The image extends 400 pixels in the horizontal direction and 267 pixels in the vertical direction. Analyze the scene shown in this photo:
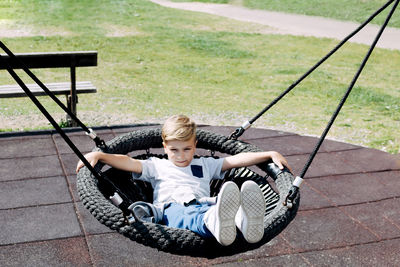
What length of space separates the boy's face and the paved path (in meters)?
9.85

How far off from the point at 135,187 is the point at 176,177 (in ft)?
0.99

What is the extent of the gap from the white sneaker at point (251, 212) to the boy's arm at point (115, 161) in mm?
841

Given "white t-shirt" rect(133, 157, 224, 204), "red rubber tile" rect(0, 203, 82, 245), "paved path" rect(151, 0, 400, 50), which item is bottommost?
"paved path" rect(151, 0, 400, 50)

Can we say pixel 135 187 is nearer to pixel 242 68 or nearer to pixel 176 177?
pixel 176 177

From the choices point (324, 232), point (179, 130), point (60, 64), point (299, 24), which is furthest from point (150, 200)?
point (299, 24)

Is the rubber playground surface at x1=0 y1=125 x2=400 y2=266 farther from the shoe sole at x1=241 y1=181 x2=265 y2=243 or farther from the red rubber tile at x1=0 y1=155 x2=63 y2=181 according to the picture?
the shoe sole at x1=241 y1=181 x2=265 y2=243

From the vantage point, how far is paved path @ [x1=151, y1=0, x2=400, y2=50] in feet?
42.8

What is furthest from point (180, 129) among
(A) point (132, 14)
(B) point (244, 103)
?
(A) point (132, 14)

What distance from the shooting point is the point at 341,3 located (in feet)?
56.0

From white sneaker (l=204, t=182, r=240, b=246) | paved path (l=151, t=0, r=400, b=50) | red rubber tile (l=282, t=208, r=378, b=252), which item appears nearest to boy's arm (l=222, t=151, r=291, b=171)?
red rubber tile (l=282, t=208, r=378, b=252)

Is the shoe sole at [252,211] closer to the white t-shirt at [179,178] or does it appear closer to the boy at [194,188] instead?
the boy at [194,188]

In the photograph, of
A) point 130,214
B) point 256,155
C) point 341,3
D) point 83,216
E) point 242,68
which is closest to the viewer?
point 130,214

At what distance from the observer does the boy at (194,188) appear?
8.29 ft

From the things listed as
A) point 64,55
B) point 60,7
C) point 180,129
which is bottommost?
point 60,7
